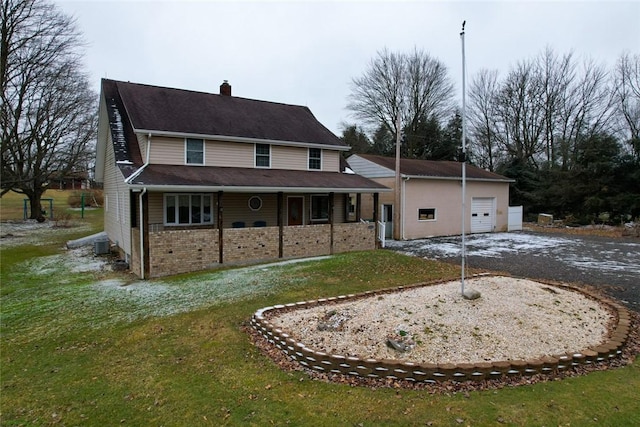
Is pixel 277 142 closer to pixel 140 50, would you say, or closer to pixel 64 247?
pixel 140 50

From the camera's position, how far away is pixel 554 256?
46.3 ft

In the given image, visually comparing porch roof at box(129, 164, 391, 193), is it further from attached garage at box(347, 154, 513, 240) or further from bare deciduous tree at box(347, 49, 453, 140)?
bare deciduous tree at box(347, 49, 453, 140)

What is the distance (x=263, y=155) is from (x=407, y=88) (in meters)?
26.3

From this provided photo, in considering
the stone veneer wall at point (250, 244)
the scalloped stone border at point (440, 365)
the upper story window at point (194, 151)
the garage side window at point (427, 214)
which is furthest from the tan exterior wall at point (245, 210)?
the scalloped stone border at point (440, 365)

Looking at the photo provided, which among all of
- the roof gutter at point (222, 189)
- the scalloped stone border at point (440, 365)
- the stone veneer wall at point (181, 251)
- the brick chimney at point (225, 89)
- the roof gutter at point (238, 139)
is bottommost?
the scalloped stone border at point (440, 365)

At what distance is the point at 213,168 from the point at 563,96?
3323 cm

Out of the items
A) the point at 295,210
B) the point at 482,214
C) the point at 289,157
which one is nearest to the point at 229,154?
the point at 289,157

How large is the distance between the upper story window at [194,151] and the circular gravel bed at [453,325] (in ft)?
30.7

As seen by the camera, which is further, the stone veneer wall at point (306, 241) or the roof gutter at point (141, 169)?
the stone veneer wall at point (306, 241)

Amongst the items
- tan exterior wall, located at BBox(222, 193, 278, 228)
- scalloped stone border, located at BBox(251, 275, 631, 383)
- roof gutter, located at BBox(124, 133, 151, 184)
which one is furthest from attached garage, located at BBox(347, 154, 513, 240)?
scalloped stone border, located at BBox(251, 275, 631, 383)

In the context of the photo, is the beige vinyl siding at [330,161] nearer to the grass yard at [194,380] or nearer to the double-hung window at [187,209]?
the double-hung window at [187,209]

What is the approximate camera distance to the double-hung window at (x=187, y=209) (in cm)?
1402

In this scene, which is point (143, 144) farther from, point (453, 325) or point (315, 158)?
point (453, 325)

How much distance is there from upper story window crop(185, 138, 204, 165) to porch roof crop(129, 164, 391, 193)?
458mm
